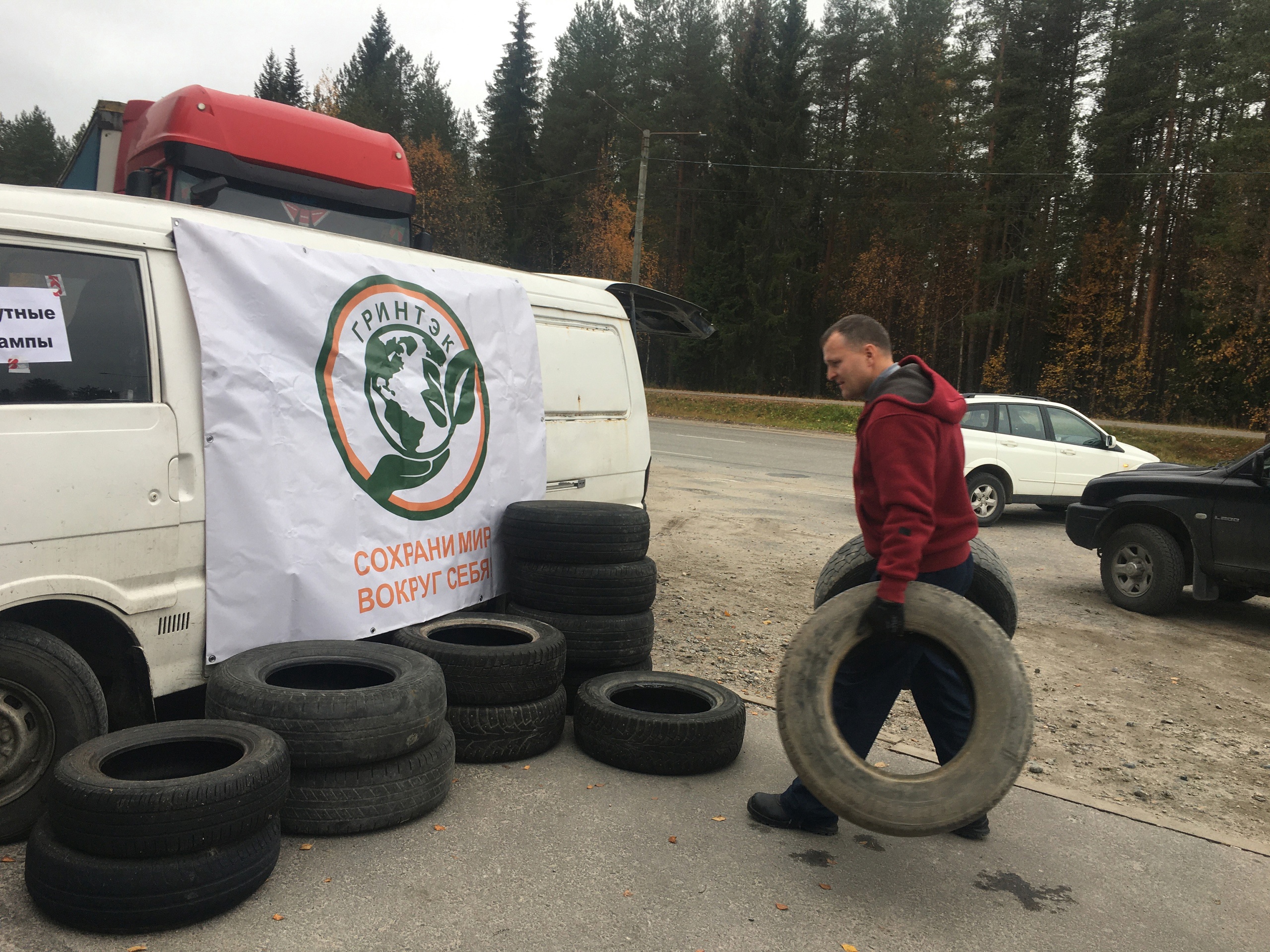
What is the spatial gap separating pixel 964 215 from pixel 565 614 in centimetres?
3684

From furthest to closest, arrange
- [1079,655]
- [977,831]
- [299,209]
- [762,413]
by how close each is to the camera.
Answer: [762,413] < [299,209] < [1079,655] < [977,831]

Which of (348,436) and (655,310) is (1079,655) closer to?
(655,310)

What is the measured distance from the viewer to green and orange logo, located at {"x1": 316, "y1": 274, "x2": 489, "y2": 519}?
4.49m

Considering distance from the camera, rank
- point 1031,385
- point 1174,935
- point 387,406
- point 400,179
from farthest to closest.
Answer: point 1031,385
point 400,179
point 387,406
point 1174,935

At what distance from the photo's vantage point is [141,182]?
6.83 metres

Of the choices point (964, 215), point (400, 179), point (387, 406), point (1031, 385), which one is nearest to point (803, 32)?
point (964, 215)

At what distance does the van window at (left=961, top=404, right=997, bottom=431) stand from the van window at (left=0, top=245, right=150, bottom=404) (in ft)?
36.0

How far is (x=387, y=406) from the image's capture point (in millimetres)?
4699

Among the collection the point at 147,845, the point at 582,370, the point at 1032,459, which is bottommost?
the point at 147,845

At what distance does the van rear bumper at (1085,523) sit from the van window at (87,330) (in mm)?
7837

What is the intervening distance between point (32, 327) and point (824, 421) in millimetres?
27821

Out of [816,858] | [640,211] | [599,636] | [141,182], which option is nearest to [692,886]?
[816,858]

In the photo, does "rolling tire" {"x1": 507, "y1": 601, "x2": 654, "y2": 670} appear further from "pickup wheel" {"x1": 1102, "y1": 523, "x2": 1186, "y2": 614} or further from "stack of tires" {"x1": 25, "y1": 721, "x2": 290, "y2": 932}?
"pickup wheel" {"x1": 1102, "y1": 523, "x2": 1186, "y2": 614}

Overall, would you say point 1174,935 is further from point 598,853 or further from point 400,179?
point 400,179
